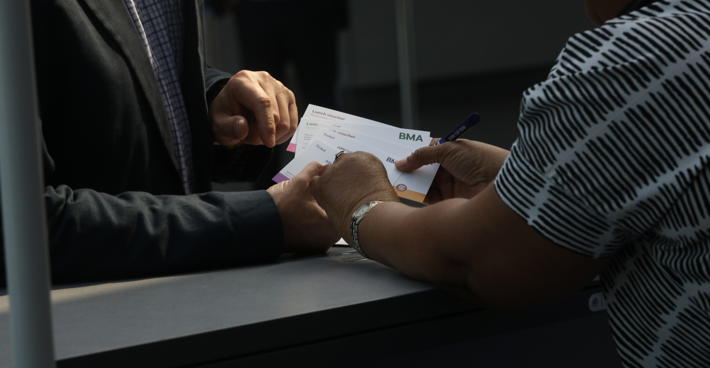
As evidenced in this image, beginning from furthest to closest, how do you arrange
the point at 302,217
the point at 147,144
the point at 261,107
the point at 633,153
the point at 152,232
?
the point at 261,107
the point at 147,144
the point at 302,217
the point at 152,232
the point at 633,153

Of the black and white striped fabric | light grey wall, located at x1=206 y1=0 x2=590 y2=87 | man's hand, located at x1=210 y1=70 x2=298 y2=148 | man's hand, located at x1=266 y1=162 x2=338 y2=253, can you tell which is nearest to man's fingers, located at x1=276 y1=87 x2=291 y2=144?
man's hand, located at x1=210 y1=70 x2=298 y2=148

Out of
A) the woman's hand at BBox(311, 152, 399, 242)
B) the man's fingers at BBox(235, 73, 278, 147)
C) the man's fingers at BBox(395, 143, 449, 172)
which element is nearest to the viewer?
the woman's hand at BBox(311, 152, 399, 242)

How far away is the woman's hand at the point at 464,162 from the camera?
1148mm

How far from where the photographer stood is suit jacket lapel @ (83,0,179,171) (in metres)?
1.13

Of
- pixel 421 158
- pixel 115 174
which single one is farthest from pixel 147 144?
pixel 421 158

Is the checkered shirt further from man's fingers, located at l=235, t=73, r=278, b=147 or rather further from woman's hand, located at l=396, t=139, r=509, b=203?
woman's hand, located at l=396, t=139, r=509, b=203

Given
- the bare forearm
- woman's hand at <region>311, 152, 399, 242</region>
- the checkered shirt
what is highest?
the checkered shirt

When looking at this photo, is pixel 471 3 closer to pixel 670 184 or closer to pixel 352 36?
pixel 352 36

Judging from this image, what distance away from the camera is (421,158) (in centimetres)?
114

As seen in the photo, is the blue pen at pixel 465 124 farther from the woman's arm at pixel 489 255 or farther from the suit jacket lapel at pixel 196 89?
the suit jacket lapel at pixel 196 89

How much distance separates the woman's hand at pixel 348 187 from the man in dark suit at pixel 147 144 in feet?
0.10

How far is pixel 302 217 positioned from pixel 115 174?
301mm

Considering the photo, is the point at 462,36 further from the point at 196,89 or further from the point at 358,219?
the point at 358,219

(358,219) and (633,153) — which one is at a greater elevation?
(633,153)
